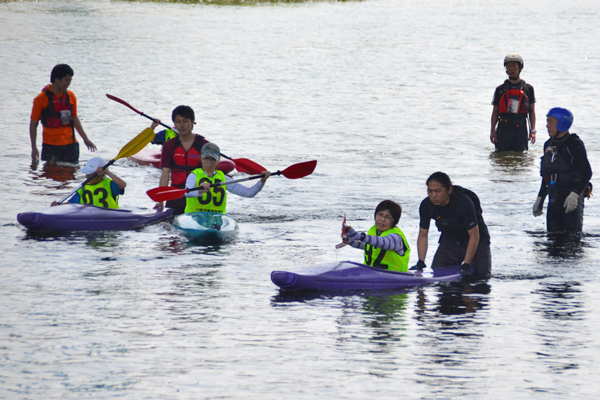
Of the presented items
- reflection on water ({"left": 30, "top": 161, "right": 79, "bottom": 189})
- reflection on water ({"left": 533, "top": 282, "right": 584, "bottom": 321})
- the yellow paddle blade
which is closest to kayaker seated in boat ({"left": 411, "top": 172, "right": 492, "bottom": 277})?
reflection on water ({"left": 533, "top": 282, "right": 584, "bottom": 321})

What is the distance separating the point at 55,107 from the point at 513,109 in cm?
708

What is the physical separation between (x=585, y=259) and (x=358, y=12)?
50615mm

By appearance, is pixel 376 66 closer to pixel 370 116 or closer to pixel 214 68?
pixel 214 68

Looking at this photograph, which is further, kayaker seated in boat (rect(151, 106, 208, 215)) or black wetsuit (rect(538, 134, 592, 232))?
kayaker seated in boat (rect(151, 106, 208, 215))

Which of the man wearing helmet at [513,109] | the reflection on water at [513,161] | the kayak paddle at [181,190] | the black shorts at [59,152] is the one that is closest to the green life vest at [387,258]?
the kayak paddle at [181,190]

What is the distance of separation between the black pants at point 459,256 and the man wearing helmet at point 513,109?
5.52 meters

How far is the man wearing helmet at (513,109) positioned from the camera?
1338 cm

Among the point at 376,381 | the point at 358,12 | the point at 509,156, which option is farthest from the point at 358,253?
the point at 358,12

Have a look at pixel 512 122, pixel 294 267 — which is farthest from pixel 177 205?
pixel 512 122

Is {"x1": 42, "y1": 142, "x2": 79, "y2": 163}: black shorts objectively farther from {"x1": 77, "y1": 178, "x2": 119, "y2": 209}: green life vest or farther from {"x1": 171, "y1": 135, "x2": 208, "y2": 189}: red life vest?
{"x1": 171, "y1": 135, "x2": 208, "y2": 189}: red life vest

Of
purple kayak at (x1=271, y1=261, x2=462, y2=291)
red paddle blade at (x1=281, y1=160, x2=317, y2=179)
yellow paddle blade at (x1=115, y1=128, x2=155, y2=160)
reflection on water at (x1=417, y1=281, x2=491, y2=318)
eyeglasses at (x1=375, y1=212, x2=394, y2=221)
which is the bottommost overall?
reflection on water at (x1=417, y1=281, x2=491, y2=318)

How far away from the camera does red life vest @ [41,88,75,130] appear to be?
12.2 meters

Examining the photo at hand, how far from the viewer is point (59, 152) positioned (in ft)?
42.2

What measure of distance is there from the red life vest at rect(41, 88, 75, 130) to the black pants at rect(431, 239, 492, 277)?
6364 mm
